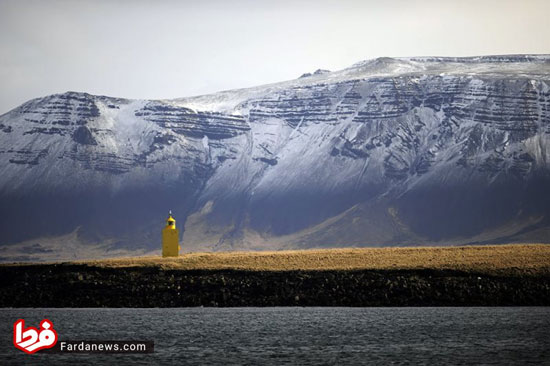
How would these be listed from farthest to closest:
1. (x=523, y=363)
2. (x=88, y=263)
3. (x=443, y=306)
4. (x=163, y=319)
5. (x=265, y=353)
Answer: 1. (x=88, y=263)
2. (x=443, y=306)
3. (x=163, y=319)
4. (x=265, y=353)
5. (x=523, y=363)

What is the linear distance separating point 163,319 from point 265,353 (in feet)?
74.1

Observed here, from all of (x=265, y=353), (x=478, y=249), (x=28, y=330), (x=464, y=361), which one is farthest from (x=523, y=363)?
(x=478, y=249)

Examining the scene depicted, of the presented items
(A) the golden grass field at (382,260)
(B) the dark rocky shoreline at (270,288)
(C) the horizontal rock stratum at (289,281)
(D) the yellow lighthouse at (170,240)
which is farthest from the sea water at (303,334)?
(D) the yellow lighthouse at (170,240)

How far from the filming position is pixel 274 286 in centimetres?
10962

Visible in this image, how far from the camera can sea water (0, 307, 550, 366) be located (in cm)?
7600

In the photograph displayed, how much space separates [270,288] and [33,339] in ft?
107

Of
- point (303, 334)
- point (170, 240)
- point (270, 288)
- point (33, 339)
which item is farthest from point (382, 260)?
point (33, 339)

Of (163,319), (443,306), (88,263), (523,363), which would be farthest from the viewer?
(88,263)

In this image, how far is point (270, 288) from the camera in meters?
110

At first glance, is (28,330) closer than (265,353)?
No

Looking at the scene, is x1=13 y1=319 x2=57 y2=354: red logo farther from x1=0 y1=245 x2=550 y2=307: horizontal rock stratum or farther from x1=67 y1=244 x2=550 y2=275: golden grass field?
x1=67 y1=244 x2=550 y2=275: golden grass field

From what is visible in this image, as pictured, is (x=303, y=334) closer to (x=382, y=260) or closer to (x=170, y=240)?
(x=382, y=260)

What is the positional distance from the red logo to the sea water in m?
0.95

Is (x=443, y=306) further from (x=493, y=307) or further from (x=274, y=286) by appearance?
(x=274, y=286)
